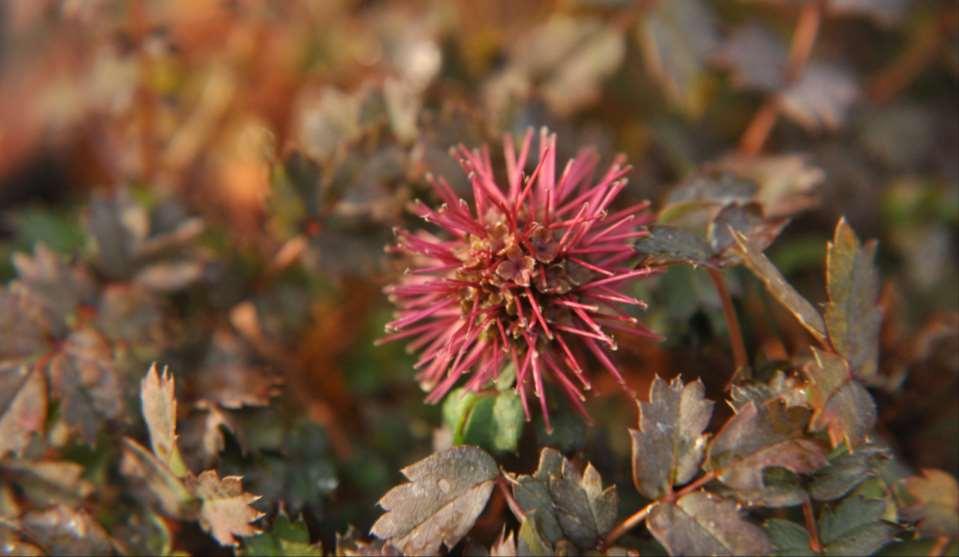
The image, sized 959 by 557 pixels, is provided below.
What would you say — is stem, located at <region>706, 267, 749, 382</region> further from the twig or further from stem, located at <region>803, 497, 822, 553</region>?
the twig

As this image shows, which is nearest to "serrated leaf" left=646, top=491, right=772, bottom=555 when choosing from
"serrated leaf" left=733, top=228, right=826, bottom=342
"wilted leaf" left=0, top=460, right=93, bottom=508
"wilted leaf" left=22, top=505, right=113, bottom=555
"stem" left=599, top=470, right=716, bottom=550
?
"stem" left=599, top=470, right=716, bottom=550

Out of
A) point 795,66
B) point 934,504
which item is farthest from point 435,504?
point 795,66

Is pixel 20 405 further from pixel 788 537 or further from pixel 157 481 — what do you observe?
pixel 788 537

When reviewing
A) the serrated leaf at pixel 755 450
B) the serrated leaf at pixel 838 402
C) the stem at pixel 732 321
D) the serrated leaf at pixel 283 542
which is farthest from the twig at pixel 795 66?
the serrated leaf at pixel 283 542

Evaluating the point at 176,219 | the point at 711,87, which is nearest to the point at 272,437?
the point at 176,219

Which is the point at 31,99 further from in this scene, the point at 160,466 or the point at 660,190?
the point at 660,190

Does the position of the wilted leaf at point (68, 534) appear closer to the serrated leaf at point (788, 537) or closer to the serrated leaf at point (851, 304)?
the serrated leaf at point (788, 537)
